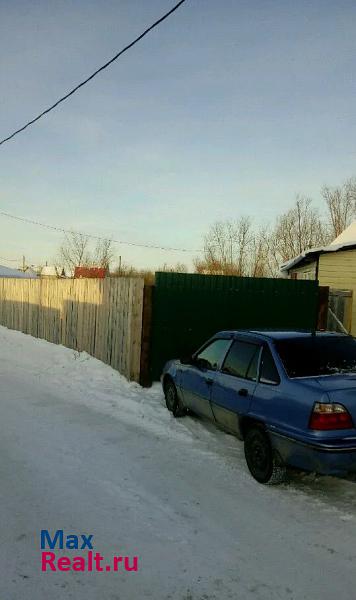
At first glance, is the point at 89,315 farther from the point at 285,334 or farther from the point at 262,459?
the point at 262,459

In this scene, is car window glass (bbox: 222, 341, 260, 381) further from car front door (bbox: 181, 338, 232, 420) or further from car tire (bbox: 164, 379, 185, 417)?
car tire (bbox: 164, 379, 185, 417)

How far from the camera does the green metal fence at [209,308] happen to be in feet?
30.7

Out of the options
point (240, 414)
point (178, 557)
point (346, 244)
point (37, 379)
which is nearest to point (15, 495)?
point (178, 557)

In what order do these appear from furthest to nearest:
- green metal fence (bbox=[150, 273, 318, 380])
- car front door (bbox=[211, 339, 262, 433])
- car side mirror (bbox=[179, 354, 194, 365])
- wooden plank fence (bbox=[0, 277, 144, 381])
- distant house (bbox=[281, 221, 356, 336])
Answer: distant house (bbox=[281, 221, 356, 336]), wooden plank fence (bbox=[0, 277, 144, 381]), green metal fence (bbox=[150, 273, 318, 380]), car side mirror (bbox=[179, 354, 194, 365]), car front door (bbox=[211, 339, 262, 433])

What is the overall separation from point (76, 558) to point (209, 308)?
655 cm

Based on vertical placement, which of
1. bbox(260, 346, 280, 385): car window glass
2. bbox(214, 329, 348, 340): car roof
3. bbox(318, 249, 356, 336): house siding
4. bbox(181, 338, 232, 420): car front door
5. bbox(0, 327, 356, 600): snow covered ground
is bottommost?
bbox(0, 327, 356, 600): snow covered ground

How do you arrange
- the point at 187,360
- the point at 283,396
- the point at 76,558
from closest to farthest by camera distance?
1. the point at 76,558
2. the point at 283,396
3. the point at 187,360

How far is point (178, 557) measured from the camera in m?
3.45

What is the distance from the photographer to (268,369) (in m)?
5.00

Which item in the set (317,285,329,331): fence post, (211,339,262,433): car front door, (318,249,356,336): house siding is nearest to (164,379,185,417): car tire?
(211,339,262,433): car front door

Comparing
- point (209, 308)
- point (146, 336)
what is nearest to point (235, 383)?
point (146, 336)

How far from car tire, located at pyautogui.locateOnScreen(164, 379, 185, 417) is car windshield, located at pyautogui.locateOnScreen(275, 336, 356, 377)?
103 inches

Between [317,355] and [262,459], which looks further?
[317,355]

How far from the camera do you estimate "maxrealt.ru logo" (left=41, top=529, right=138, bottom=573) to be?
3.30 metres
